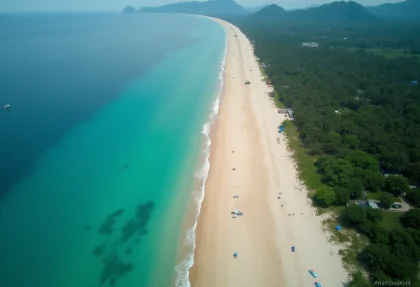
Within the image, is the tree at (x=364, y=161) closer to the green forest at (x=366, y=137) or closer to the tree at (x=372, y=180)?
the green forest at (x=366, y=137)

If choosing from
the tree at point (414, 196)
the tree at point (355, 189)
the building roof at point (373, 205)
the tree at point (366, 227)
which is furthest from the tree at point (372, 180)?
the tree at point (366, 227)

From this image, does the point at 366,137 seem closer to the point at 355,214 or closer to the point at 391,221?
the point at 391,221

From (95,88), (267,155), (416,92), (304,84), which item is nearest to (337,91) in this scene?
(304,84)

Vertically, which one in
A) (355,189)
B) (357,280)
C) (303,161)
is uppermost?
(355,189)

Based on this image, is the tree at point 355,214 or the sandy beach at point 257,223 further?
the tree at point 355,214

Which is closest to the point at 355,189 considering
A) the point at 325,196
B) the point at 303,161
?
the point at 325,196
